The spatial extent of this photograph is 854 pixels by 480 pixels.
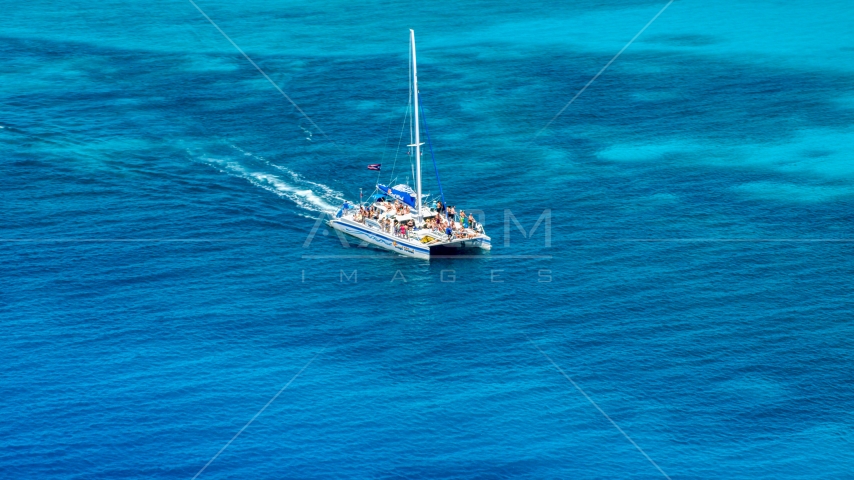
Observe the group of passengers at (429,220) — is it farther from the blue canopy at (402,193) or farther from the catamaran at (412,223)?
the blue canopy at (402,193)

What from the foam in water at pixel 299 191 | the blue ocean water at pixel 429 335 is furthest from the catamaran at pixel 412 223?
the foam in water at pixel 299 191

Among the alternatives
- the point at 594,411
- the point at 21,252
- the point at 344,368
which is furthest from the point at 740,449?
the point at 21,252

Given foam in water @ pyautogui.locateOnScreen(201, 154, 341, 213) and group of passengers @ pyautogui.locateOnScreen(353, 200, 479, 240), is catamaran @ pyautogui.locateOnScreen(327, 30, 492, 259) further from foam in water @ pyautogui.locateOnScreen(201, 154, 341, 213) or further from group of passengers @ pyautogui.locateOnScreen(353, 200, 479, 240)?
foam in water @ pyautogui.locateOnScreen(201, 154, 341, 213)

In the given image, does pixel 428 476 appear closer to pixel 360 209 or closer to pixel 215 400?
pixel 215 400

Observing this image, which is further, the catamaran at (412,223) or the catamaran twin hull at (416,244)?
the catamaran at (412,223)

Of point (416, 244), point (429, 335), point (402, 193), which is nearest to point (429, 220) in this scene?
point (416, 244)

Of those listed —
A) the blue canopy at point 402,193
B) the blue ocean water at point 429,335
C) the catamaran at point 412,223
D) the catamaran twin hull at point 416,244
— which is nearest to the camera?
the blue ocean water at point 429,335

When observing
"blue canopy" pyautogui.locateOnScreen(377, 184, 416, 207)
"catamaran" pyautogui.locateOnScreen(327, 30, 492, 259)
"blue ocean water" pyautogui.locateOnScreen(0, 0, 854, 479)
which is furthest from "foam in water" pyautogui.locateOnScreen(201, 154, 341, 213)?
"blue canopy" pyautogui.locateOnScreen(377, 184, 416, 207)
